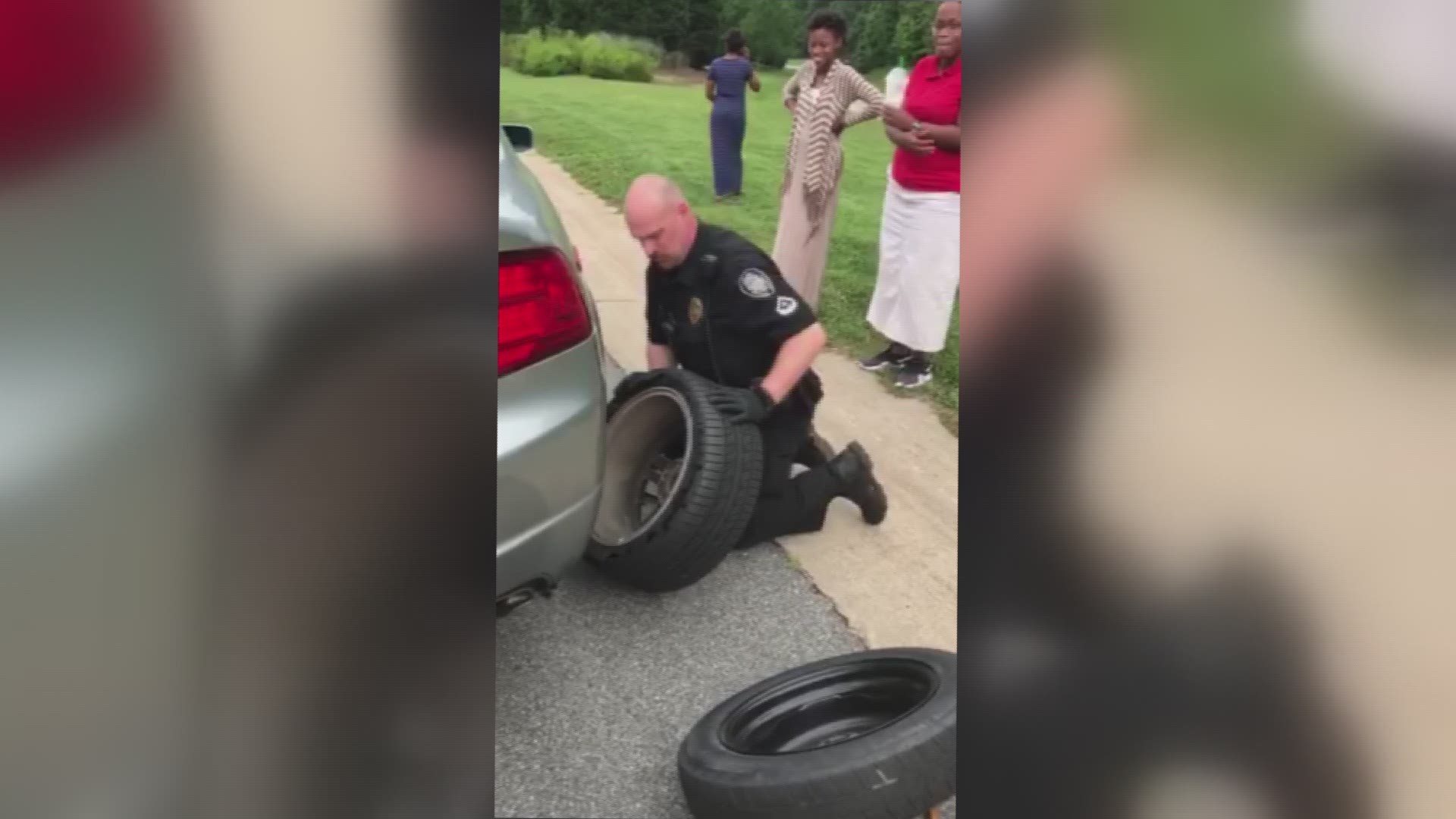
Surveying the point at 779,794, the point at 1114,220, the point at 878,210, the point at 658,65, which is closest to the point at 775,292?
the point at 878,210

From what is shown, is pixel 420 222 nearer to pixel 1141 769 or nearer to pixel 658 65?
pixel 1141 769

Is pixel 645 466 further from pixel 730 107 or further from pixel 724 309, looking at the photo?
pixel 730 107

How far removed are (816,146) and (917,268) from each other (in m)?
0.27

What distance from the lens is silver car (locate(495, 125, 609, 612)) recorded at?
74 cm

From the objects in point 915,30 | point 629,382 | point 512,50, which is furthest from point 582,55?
point 629,382

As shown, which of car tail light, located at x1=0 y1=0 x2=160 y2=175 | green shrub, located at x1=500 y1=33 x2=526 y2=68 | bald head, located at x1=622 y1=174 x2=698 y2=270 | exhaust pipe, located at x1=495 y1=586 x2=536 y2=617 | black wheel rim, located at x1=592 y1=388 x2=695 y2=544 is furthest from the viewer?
black wheel rim, located at x1=592 y1=388 x2=695 y2=544

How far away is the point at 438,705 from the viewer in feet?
1.53

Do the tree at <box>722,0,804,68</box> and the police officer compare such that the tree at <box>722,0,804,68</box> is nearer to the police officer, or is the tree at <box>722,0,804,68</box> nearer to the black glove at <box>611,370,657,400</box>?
the police officer

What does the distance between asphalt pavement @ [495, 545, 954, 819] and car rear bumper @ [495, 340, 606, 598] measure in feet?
0.31

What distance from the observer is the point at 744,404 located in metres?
1.25

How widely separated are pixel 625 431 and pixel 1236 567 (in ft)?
2.72

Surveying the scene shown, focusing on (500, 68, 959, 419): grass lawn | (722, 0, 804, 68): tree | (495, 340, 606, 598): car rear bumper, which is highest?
(722, 0, 804, 68): tree

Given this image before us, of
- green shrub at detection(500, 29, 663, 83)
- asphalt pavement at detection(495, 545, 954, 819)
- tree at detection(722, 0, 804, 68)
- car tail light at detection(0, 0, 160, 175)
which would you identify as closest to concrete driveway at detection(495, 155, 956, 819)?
asphalt pavement at detection(495, 545, 954, 819)

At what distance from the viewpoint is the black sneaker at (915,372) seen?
866mm
